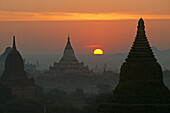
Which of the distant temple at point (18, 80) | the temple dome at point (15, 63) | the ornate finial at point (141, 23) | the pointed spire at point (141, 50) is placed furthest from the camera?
the temple dome at point (15, 63)

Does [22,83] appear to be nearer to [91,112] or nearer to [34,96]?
[34,96]

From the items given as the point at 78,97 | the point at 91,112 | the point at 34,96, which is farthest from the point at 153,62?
the point at 78,97

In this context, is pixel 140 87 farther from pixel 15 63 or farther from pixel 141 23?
pixel 15 63

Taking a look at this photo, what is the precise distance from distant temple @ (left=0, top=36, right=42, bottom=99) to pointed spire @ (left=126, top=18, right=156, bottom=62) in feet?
214

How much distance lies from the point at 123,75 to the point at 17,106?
41355 millimetres

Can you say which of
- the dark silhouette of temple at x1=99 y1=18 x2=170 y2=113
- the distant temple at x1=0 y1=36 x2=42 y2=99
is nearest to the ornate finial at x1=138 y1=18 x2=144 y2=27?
the dark silhouette of temple at x1=99 y1=18 x2=170 y2=113

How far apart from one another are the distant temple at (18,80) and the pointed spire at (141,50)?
2570 inches

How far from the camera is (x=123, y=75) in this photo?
6153 centimetres

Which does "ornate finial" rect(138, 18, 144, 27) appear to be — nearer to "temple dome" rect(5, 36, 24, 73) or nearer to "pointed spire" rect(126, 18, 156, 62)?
"pointed spire" rect(126, 18, 156, 62)

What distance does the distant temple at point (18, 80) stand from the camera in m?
131

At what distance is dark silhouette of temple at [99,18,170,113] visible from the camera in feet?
195

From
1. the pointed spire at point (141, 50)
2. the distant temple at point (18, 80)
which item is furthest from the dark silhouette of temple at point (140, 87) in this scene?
the distant temple at point (18, 80)

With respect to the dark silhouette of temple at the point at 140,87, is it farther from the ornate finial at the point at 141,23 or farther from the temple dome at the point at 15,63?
the temple dome at the point at 15,63

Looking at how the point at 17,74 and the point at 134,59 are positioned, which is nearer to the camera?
the point at 134,59
